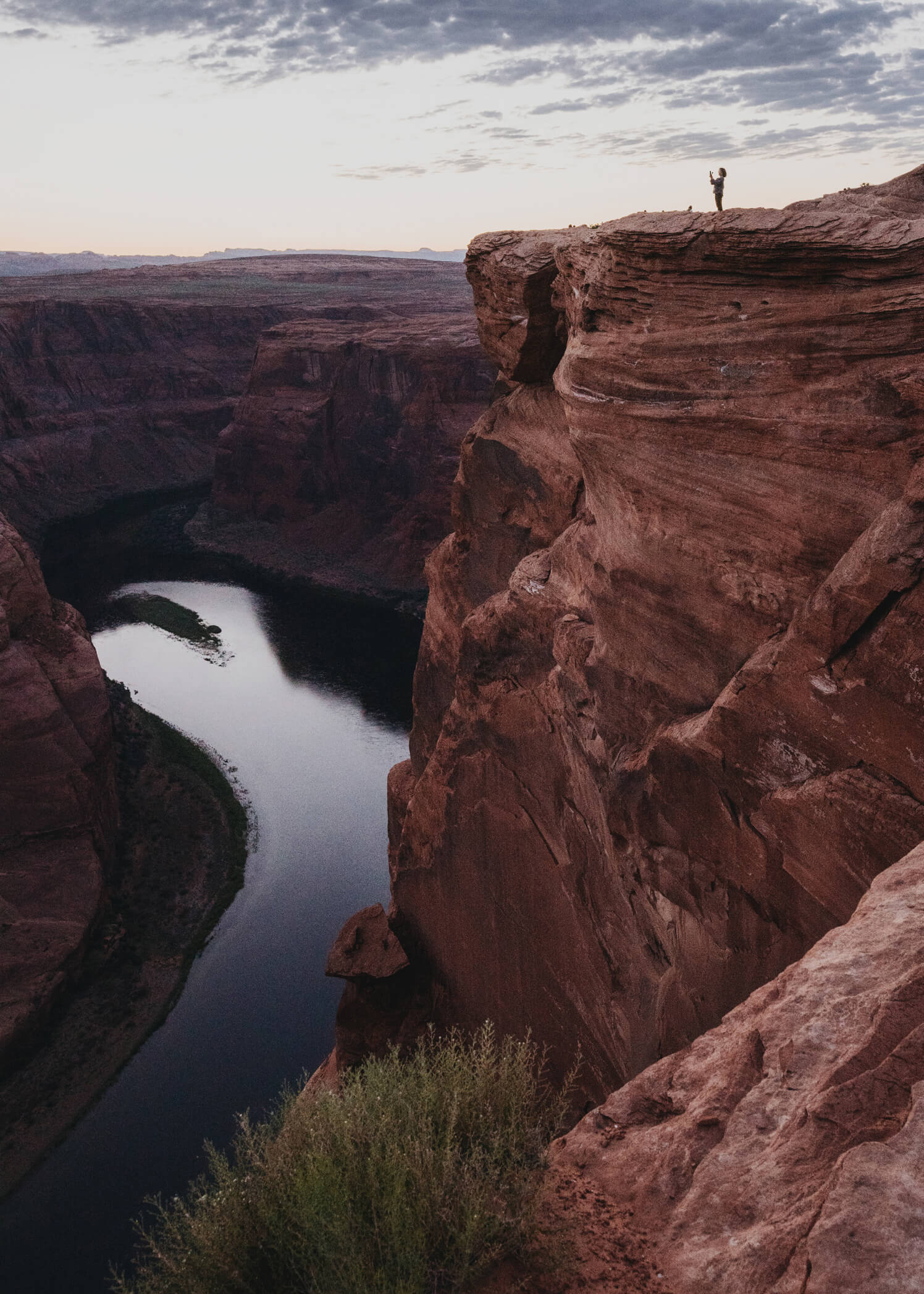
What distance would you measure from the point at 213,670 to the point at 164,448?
163 ft

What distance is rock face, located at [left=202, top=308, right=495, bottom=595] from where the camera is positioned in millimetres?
64188

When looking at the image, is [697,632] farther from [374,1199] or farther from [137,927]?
[137,927]

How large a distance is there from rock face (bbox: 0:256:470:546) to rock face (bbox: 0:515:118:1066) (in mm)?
47676

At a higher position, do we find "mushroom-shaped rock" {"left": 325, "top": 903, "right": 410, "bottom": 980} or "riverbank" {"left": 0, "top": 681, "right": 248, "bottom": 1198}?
"mushroom-shaped rock" {"left": 325, "top": 903, "right": 410, "bottom": 980}

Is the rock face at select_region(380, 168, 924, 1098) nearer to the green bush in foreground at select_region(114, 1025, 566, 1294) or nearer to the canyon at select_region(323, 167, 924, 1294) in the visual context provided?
the canyon at select_region(323, 167, 924, 1294)

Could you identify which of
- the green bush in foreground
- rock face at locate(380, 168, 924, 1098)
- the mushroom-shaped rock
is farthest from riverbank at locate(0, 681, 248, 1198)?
the green bush in foreground

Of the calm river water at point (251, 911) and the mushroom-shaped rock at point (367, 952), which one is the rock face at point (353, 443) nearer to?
the calm river water at point (251, 911)

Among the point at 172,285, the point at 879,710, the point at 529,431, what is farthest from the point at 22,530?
the point at 172,285

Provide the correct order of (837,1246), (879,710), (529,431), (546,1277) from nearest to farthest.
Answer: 1. (837,1246)
2. (546,1277)
3. (879,710)
4. (529,431)

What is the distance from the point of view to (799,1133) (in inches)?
223

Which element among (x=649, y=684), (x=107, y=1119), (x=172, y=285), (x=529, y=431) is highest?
(x=172, y=285)

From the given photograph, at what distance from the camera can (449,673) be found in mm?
20688

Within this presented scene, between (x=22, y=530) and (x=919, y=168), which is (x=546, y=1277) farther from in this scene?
(x=22, y=530)

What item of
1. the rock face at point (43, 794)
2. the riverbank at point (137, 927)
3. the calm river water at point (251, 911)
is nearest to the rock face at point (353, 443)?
the calm river water at point (251, 911)
